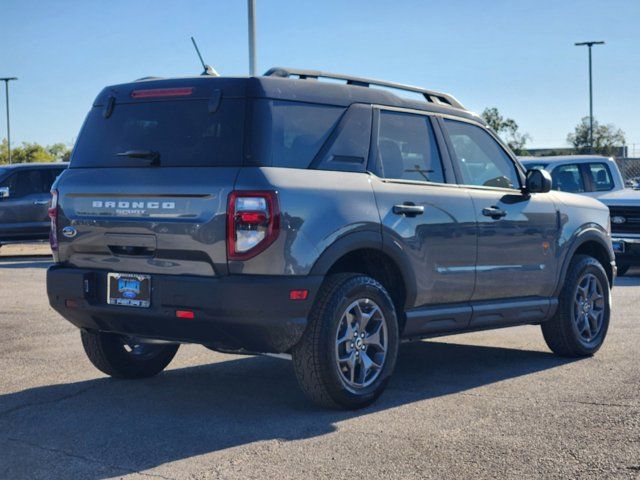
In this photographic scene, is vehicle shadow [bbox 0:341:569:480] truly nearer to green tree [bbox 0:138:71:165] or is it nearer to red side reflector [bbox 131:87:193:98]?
red side reflector [bbox 131:87:193:98]

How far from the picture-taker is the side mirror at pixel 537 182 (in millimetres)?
7820

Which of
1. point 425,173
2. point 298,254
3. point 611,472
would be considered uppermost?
point 425,173

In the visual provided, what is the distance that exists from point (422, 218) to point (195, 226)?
163cm

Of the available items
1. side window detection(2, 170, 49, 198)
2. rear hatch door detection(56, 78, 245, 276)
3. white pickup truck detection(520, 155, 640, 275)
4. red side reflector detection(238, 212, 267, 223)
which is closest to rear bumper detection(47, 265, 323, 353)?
rear hatch door detection(56, 78, 245, 276)

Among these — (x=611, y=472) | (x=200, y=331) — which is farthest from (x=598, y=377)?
(x=200, y=331)

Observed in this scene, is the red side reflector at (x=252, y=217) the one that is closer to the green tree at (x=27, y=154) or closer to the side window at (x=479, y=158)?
the side window at (x=479, y=158)

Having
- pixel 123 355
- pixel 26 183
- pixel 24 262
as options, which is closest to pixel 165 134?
pixel 123 355

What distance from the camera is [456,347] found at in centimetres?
898

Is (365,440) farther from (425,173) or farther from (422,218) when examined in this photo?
(425,173)

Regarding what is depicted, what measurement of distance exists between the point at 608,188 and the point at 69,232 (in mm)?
12093

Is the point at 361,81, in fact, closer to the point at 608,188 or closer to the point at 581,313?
the point at 581,313

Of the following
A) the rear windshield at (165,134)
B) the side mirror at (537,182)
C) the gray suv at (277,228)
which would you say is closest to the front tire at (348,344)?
the gray suv at (277,228)

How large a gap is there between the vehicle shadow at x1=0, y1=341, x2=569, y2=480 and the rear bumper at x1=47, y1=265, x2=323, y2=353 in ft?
1.53

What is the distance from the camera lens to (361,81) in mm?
6773
